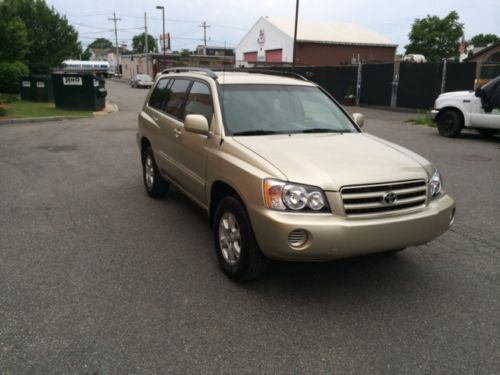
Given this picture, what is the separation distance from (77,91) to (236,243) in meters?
17.9

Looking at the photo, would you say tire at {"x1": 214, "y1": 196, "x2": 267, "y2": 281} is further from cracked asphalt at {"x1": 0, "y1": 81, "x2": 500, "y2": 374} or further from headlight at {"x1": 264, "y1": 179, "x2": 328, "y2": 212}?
headlight at {"x1": 264, "y1": 179, "x2": 328, "y2": 212}

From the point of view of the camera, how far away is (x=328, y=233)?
10.7ft

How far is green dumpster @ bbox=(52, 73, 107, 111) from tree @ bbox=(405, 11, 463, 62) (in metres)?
42.9

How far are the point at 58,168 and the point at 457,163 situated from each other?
25.1ft

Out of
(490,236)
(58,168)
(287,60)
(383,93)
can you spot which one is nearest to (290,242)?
(490,236)

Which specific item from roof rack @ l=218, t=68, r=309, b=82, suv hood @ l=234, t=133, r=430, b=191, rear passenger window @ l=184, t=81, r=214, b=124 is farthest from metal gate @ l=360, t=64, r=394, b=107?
suv hood @ l=234, t=133, r=430, b=191

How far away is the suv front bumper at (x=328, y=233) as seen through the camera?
3.26 meters

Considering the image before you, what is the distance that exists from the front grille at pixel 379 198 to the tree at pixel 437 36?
2106 inches

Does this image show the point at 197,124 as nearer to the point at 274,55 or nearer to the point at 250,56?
the point at 274,55

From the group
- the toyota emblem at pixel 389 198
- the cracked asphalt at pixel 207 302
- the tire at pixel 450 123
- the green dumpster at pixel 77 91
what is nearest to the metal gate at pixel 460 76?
the tire at pixel 450 123

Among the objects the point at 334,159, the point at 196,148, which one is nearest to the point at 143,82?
the point at 196,148

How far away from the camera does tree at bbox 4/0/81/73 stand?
33281mm

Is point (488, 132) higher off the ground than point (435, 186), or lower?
lower

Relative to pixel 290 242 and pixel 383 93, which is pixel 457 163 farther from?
pixel 383 93
